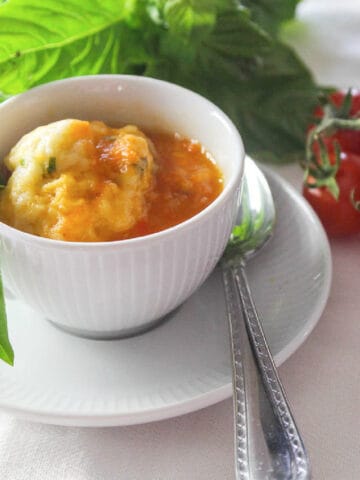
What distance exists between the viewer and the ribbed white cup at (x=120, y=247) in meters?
1.46

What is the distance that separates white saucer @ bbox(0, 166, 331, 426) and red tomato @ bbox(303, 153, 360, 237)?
21cm

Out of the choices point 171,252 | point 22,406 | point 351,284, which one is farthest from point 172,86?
point 22,406

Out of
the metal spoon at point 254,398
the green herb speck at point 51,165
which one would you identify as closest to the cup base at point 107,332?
the metal spoon at point 254,398

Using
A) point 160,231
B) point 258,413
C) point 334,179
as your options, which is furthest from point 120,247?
point 334,179

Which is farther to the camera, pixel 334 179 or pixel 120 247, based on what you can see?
pixel 334 179

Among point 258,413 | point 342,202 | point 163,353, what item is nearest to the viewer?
point 258,413

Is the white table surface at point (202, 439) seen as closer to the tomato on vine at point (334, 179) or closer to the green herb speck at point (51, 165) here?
the tomato on vine at point (334, 179)

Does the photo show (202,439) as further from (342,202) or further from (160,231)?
(342,202)

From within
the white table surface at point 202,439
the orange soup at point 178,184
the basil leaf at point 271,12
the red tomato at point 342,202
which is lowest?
the white table surface at point 202,439

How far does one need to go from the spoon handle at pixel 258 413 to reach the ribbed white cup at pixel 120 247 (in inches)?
6.9

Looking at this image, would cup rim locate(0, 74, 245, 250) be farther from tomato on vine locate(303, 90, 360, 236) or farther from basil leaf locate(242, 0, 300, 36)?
basil leaf locate(242, 0, 300, 36)

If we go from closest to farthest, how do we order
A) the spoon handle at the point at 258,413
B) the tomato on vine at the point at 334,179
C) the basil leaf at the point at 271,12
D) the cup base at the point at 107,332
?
the spoon handle at the point at 258,413
the cup base at the point at 107,332
the tomato on vine at the point at 334,179
the basil leaf at the point at 271,12

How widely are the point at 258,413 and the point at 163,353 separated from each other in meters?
0.33

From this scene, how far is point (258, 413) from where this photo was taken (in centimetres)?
142
